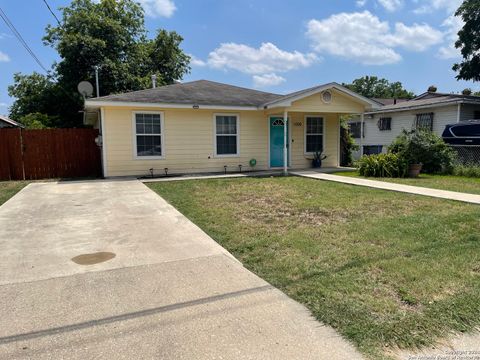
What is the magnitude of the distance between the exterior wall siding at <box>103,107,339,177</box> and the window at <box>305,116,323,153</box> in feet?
0.81

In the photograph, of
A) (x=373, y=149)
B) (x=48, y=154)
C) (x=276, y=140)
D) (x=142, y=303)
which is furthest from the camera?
(x=373, y=149)

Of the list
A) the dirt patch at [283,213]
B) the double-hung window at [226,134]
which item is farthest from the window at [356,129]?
the dirt patch at [283,213]

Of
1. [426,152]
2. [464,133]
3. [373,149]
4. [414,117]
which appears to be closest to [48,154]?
[426,152]

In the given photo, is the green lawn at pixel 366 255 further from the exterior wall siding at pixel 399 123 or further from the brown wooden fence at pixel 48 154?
the exterior wall siding at pixel 399 123

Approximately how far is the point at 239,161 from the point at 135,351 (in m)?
11.7

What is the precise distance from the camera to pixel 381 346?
2.36 m

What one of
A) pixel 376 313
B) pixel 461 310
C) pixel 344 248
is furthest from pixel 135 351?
pixel 344 248

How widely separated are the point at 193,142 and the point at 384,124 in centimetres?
1631

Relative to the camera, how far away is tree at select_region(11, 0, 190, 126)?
24.7m

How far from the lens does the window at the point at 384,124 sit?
23844 mm

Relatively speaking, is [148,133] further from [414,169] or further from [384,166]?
[414,169]

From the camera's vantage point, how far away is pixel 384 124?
24281mm

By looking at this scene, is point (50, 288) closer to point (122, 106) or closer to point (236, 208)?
point (236, 208)

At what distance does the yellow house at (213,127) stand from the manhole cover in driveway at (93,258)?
810 cm
